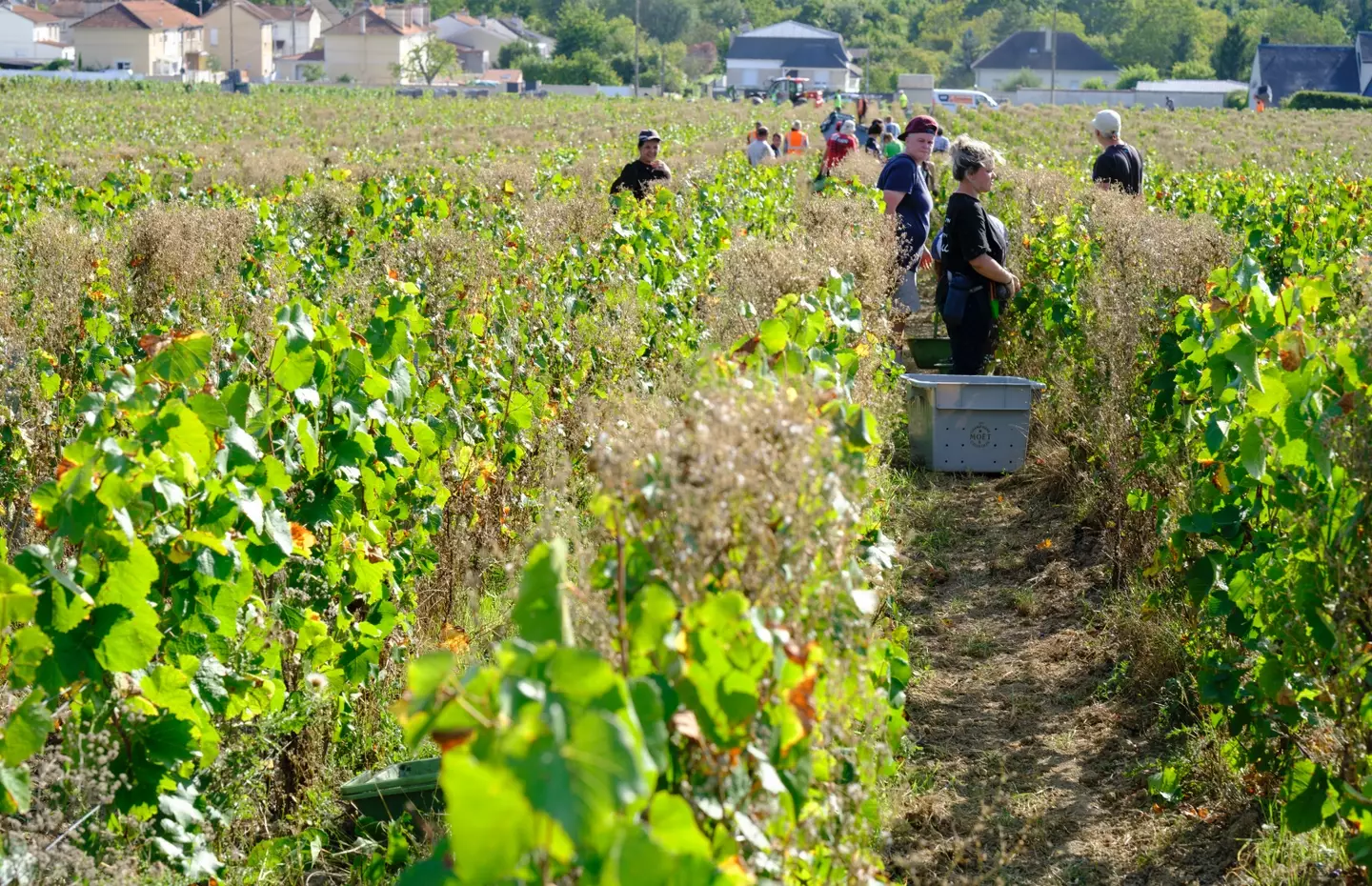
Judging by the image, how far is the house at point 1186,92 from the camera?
78938 millimetres

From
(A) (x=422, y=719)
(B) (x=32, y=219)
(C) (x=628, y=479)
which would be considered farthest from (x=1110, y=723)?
(B) (x=32, y=219)

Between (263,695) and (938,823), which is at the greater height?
(263,695)

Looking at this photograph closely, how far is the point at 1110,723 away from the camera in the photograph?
4754mm

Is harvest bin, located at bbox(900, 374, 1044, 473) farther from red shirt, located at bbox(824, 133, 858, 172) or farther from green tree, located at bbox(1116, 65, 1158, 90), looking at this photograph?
green tree, located at bbox(1116, 65, 1158, 90)

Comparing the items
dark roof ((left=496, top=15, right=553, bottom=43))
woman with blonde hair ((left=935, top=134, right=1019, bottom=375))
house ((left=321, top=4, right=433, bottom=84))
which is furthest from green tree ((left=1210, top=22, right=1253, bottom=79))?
woman with blonde hair ((left=935, top=134, right=1019, bottom=375))

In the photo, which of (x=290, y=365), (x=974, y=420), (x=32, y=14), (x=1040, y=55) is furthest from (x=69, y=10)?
(x=290, y=365)

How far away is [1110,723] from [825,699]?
278 centimetres

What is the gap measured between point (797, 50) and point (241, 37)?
4419 cm

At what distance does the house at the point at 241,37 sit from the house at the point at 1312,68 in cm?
7351

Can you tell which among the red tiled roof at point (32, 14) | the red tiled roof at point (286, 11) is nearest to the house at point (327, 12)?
the red tiled roof at point (286, 11)

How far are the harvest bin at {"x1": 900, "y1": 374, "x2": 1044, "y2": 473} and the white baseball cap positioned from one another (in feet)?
10.1

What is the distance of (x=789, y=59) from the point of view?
115188mm

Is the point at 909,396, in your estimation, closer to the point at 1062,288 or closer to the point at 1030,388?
the point at 1030,388

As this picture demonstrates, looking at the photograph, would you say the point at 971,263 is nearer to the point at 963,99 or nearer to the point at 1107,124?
the point at 1107,124
